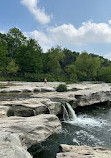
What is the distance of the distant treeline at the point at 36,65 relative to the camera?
3203cm

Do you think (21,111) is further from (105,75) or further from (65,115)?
(105,75)

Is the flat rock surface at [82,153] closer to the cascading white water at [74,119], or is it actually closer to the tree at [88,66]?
the cascading white water at [74,119]

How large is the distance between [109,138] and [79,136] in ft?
5.69

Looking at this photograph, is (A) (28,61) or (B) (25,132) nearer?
(B) (25,132)

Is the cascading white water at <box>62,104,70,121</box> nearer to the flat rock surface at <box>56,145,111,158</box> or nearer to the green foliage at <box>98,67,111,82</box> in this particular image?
the flat rock surface at <box>56,145,111,158</box>

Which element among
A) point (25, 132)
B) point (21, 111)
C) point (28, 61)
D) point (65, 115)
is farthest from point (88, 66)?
point (25, 132)

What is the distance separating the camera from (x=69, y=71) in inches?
1454

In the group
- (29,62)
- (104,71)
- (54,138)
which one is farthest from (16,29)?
(54,138)

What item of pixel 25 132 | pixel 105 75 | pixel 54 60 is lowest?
pixel 25 132

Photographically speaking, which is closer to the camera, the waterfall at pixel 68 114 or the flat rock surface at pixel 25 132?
the flat rock surface at pixel 25 132

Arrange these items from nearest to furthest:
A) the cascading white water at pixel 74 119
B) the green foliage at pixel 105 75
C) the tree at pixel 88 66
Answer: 1. the cascading white water at pixel 74 119
2. the green foliage at pixel 105 75
3. the tree at pixel 88 66

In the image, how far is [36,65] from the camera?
115 feet

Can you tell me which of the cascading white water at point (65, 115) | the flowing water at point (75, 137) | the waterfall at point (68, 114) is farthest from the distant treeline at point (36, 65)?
the flowing water at point (75, 137)

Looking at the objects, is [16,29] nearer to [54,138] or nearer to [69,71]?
[69,71]
